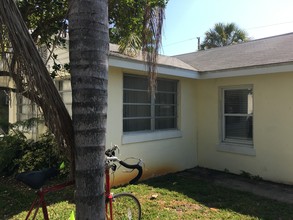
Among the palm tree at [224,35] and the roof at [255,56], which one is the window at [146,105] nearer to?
the roof at [255,56]

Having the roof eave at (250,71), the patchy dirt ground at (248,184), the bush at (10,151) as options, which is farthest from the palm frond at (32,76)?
the bush at (10,151)

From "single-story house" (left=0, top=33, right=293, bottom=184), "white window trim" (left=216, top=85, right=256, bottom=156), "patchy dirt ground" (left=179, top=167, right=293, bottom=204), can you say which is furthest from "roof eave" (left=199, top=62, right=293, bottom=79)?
"patchy dirt ground" (left=179, top=167, right=293, bottom=204)

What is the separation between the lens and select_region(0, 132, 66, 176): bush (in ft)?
24.9

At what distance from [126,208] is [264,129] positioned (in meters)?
4.76

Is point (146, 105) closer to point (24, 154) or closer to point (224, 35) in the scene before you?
point (24, 154)

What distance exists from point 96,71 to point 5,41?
27.5 inches

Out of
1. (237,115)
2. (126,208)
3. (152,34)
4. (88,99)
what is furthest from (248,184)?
(88,99)

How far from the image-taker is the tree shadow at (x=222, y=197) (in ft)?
17.0

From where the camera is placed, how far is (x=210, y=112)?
28.6ft

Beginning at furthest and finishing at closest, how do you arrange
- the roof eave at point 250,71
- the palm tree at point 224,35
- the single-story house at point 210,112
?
1. the palm tree at point 224,35
2. the single-story house at point 210,112
3. the roof eave at point 250,71

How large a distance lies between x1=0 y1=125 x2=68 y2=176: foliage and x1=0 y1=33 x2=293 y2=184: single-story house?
148 centimetres

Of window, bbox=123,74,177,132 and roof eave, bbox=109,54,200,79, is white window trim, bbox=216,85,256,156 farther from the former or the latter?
window, bbox=123,74,177,132

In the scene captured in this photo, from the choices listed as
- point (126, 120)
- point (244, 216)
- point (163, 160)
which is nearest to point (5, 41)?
point (244, 216)

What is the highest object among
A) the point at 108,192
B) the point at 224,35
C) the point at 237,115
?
the point at 224,35
